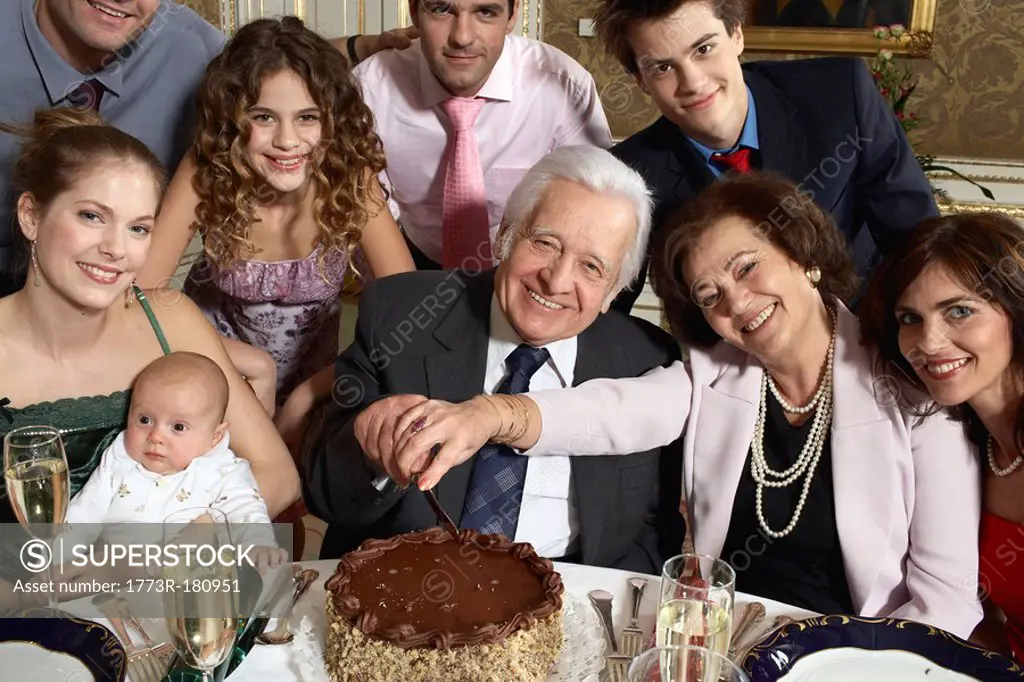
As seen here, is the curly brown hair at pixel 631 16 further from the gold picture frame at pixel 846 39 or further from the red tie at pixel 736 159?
the gold picture frame at pixel 846 39

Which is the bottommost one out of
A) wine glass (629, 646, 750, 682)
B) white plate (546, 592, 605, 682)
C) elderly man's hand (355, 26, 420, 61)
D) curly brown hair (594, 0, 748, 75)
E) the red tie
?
white plate (546, 592, 605, 682)

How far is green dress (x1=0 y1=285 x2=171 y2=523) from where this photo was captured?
1.93 m

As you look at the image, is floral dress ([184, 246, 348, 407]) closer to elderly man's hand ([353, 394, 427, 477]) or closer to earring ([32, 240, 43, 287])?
earring ([32, 240, 43, 287])

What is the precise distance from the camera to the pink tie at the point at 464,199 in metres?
3.02

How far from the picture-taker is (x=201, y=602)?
1158mm

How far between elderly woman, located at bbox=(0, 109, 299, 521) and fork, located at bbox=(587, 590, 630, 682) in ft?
3.14

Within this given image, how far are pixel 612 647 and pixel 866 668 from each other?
1.19ft

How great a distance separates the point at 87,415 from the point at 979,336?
1.69m

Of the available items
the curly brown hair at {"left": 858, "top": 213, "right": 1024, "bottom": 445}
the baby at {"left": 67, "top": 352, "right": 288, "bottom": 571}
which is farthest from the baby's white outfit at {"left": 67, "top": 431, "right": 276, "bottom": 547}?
the curly brown hair at {"left": 858, "top": 213, "right": 1024, "bottom": 445}

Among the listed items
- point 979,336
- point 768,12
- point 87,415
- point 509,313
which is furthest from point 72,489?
point 768,12

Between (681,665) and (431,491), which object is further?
(431,491)

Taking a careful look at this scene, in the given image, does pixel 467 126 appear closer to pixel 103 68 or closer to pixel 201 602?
pixel 103 68

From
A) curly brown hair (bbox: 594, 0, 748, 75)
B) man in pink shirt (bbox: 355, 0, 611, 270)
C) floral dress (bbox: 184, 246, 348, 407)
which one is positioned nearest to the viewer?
curly brown hair (bbox: 594, 0, 748, 75)

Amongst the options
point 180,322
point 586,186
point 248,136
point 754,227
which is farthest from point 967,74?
point 180,322
